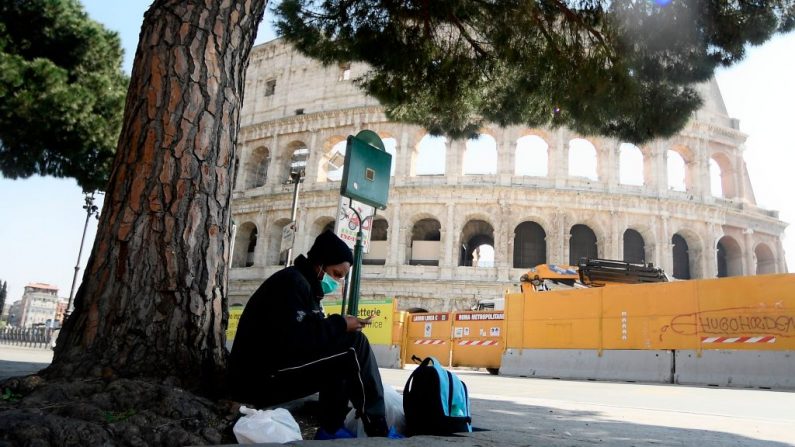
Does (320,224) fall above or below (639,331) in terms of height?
above

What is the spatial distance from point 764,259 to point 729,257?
1935 millimetres

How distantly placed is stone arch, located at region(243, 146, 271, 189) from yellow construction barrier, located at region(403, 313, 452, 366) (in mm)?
15179

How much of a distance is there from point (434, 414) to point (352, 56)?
16.8 feet

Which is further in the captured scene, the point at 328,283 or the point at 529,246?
the point at 529,246

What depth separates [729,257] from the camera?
2480 cm

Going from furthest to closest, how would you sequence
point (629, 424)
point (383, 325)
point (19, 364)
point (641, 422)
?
1. point (383, 325)
2. point (19, 364)
3. point (641, 422)
4. point (629, 424)

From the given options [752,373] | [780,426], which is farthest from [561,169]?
[780,426]

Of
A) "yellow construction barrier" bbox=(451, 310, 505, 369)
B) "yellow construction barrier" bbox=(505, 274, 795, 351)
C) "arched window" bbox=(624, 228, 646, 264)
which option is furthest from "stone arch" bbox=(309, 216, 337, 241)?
"arched window" bbox=(624, 228, 646, 264)

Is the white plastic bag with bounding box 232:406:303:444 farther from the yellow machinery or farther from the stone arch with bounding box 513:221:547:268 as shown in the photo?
the stone arch with bounding box 513:221:547:268

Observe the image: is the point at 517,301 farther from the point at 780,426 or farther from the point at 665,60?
the point at 780,426

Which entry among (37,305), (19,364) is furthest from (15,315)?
(19,364)

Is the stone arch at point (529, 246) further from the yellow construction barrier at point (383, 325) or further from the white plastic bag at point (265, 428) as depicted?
the white plastic bag at point (265, 428)

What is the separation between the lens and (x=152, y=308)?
2719 millimetres

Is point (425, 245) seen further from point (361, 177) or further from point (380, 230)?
point (361, 177)
